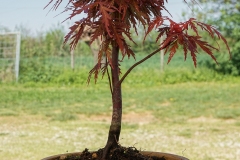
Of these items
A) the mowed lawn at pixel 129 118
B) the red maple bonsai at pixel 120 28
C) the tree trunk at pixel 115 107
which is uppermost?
the red maple bonsai at pixel 120 28

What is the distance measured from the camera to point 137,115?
251 inches

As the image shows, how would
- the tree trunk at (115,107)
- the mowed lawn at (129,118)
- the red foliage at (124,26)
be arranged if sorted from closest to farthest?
the red foliage at (124,26), the tree trunk at (115,107), the mowed lawn at (129,118)

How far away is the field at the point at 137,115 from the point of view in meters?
4.39

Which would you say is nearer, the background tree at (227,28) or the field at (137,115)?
the field at (137,115)

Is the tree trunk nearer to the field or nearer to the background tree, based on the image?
the field

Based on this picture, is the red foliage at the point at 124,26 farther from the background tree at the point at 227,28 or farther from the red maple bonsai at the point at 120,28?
the background tree at the point at 227,28

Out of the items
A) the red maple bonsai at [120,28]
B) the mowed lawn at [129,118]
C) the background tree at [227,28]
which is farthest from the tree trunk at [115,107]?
the background tree at [227,28]

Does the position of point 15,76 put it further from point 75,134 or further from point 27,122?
point 75,134

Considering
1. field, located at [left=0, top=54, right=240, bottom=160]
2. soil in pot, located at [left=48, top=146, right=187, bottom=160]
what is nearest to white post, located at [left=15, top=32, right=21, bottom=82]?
field, located at [left=0, top=54, right=240, bottom=160]

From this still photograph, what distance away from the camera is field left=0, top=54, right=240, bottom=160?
4395mm

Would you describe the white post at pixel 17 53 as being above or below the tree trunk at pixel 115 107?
above

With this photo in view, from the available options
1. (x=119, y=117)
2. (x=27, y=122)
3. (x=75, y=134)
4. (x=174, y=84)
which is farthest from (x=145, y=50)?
(x=119, y=117)

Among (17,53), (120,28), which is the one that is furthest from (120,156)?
(17,53)

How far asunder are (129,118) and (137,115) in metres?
0.19
